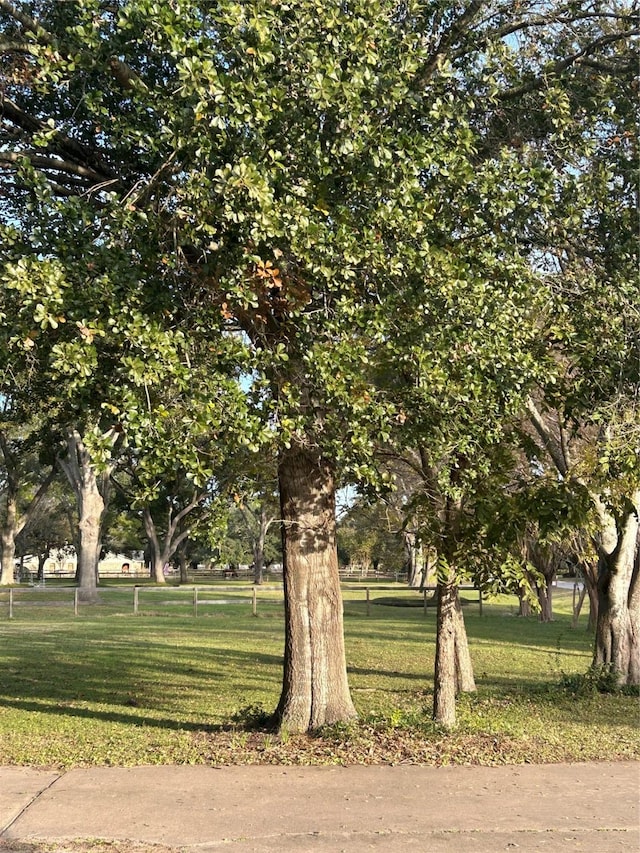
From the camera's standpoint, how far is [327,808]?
648 centimetres

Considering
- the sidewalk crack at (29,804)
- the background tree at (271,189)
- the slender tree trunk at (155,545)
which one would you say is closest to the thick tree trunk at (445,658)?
the background tree at (271,189)

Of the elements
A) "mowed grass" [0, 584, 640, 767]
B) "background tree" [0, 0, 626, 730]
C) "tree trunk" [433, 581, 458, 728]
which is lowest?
"mowed grass" [0, 584, 640, 767]

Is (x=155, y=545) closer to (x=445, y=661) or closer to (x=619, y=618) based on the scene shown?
(x=619, y=618)

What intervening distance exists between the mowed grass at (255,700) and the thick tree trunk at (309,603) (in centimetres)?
32

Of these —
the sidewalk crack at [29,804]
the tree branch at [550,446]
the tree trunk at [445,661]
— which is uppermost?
the tree branch at [550,446]

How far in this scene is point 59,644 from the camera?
1989 centimetres

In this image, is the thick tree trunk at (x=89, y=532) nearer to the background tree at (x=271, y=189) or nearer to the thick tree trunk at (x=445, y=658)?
the thick tree trunk at (x=445, y=658)

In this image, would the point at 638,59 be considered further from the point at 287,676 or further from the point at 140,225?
the point at 287,676

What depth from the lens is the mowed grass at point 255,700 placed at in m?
8.36

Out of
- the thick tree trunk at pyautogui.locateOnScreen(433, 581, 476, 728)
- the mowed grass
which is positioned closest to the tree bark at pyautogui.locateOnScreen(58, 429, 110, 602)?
the mowed grass

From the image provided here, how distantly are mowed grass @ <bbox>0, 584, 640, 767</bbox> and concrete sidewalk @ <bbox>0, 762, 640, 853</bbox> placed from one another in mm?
550

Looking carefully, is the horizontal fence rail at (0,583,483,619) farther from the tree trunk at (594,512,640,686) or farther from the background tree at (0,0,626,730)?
the background tree at (0,0,626,730)

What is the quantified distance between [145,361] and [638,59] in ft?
21.8

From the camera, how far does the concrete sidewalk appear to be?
18.9ft
